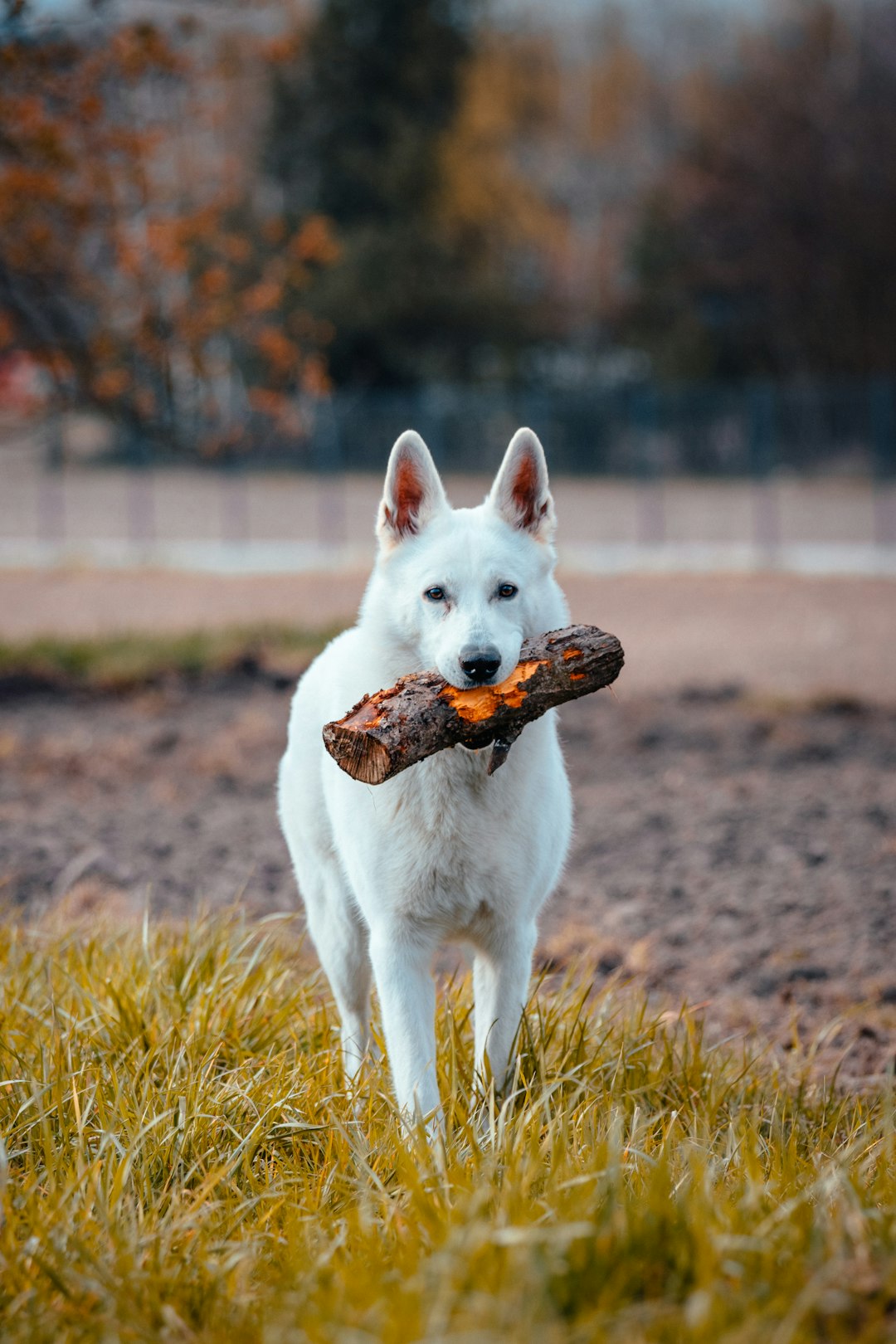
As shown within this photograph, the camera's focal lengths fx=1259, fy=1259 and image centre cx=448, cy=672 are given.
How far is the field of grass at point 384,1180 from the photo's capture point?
2209mm

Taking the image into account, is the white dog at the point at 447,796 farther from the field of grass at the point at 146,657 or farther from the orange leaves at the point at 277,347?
the field of grass at the point at 146,657

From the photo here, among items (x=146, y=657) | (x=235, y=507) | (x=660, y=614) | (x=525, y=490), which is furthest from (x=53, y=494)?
(x=525, y=490)

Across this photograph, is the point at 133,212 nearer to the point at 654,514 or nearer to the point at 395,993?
the point at 395,993

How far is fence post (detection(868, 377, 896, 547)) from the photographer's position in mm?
22547

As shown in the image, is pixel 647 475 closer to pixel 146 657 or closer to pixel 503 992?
pixel 146 657

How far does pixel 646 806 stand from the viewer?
7.11 m

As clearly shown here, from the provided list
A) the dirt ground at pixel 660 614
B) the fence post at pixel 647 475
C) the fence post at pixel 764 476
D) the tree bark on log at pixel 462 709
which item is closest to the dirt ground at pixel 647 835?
the dirt ground at pixel 660 614

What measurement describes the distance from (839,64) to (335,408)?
75.5ft

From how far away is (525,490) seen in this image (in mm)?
3795

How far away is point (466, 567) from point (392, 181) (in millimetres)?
31060

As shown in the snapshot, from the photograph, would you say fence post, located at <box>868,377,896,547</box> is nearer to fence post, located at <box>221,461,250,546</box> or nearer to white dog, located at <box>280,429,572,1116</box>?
fence post, located at <box>221,461,250,546</box>

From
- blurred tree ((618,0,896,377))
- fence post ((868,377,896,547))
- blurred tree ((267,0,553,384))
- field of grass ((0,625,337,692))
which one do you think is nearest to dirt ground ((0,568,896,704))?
field of grass ((0,625,337,692))

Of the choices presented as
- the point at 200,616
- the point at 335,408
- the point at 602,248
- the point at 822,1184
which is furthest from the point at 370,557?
the point at 602,248

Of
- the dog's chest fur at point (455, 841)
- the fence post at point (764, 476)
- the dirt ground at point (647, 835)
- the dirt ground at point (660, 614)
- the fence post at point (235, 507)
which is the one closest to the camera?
the dog's chest fur at point (455, 841)
